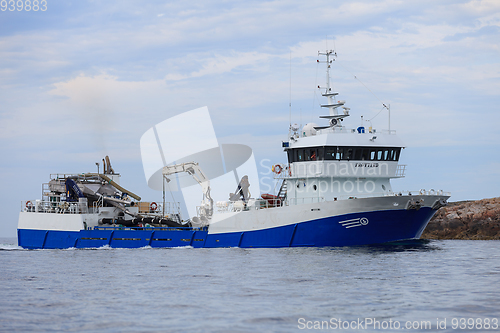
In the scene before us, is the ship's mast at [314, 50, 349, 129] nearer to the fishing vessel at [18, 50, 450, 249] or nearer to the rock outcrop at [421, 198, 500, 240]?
the fishing vessel at [18, 50, 450, 249]

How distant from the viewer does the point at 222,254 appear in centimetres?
3125

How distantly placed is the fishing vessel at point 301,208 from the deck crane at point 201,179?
69 millimetres

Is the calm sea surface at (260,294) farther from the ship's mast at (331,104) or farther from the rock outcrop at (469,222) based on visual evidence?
the rock outcrop at (469,222)

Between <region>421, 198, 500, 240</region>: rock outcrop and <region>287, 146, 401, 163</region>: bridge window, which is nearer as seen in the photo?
<region>287, 146, 401, 163</region>: bridge window

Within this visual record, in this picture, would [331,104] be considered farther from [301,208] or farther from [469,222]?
[469,222]

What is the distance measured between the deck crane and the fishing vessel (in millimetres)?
69

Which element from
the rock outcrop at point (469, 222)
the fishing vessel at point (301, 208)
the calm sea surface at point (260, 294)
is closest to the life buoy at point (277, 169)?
the fishing vessel at point (301, 208)

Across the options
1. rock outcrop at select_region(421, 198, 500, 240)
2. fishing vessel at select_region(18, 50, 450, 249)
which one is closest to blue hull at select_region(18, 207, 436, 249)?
fishing vessel at select_region(18, 50, 450, 249)

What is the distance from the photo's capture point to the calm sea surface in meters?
13.5

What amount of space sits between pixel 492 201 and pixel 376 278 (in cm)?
4757

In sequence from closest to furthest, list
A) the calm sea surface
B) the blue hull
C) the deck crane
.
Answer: the calm sea surface → the blue hull → the deck crane

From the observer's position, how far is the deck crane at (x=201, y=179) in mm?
38281

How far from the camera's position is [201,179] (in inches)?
1548

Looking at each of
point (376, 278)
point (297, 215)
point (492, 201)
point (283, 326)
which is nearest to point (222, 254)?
point (297, 215)
